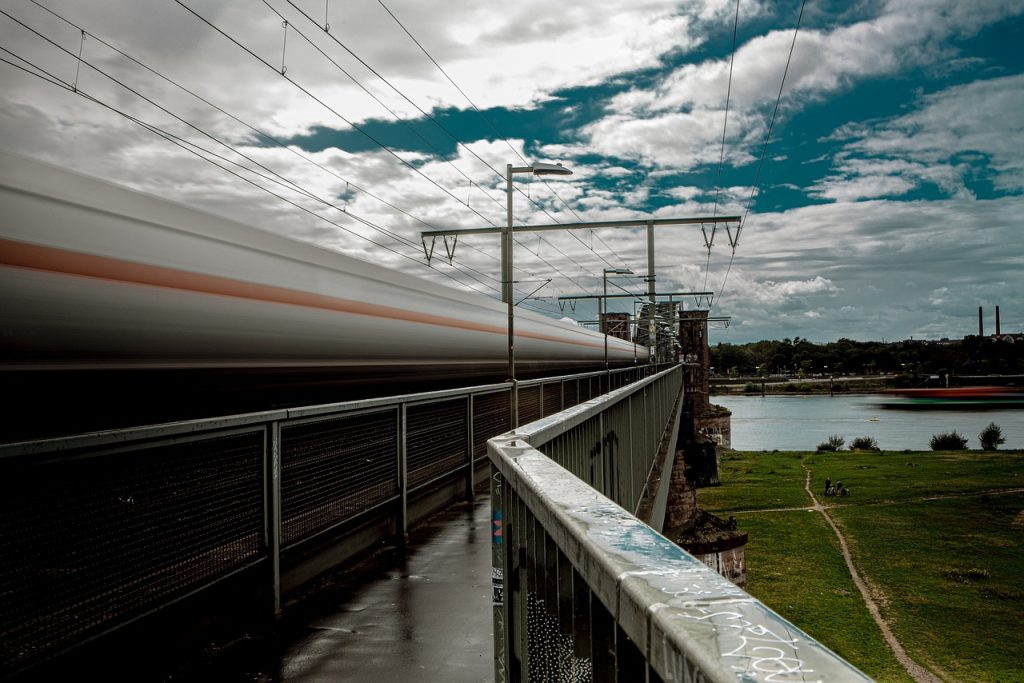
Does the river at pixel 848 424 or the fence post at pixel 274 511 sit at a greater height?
the fence post at pixel 274 511

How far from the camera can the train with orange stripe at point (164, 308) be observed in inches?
138

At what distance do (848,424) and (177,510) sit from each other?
12987 centimetres

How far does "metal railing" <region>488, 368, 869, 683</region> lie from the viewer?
0.79 metres

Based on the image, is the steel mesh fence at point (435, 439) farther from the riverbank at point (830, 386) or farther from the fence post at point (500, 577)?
the riverbank at point (830, 386)

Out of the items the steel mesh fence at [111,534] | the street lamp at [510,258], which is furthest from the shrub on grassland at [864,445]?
the steel mesh fence at [111,534]

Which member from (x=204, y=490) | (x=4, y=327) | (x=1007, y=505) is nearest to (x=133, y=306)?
(x=4, y=327)

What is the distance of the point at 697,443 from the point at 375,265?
3642 cm

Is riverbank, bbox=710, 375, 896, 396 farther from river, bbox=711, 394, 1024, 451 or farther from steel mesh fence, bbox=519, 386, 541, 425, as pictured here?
steel mesh fence, bbox=519, 386, 541, 425

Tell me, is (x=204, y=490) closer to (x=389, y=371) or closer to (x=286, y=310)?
(x=286, y=310)

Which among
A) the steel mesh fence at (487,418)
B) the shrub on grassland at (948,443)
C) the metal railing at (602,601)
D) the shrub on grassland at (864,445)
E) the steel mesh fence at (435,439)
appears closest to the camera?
the metal railing at (602,601)

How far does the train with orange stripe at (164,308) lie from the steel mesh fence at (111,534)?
500 millimetres

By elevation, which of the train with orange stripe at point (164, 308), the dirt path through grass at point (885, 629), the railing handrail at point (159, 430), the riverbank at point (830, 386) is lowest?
the dirt path through grass at point (885, 629)

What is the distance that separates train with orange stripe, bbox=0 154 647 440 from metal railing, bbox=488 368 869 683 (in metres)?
2.22

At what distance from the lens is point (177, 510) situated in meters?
3.96
